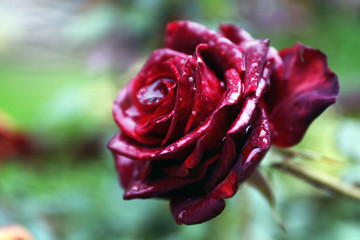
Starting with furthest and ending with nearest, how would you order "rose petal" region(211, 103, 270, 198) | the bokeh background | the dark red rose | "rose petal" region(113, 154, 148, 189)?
the dark red rose < the bokeh background < "rose petal" region(113, 154, 148, 189) < "rose petal" region(211, 103, 270, 198)

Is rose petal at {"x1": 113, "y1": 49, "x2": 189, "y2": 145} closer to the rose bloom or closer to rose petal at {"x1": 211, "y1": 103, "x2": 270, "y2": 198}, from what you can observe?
the rose bloom

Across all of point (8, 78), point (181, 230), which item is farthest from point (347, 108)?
point (8, 78)

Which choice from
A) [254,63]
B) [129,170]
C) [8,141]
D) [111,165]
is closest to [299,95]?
[254,63]

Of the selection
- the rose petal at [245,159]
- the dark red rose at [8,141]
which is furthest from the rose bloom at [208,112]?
the dark red rose at [8,141]

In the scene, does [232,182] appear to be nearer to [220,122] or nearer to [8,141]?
[220,122]

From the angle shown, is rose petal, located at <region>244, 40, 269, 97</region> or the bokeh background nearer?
rose petal, located at <region>244, 40, 269, 97</region>

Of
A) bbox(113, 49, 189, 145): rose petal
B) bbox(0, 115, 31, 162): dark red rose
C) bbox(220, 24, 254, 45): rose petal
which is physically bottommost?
bbox(0, 115, 31, 162): dark red rose

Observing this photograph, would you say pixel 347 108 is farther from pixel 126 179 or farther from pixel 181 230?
pixel 126 179

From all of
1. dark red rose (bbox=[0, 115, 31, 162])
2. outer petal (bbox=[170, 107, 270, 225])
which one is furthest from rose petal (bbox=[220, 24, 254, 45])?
dark red rose (bbox=[0, 115, 31, 162])
